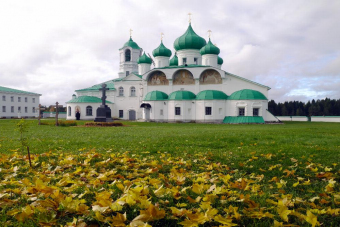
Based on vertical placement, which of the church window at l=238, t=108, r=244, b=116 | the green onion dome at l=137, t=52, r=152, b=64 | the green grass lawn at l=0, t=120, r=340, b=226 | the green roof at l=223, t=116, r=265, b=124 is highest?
the green onion dome at l=137, t=52, r=152, b=64

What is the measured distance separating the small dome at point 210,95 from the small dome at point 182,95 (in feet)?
3.44

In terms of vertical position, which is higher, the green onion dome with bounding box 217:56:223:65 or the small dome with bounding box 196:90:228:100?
the green onion dome with bounding box 217:56:223:65

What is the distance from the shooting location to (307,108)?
6881 centimetres

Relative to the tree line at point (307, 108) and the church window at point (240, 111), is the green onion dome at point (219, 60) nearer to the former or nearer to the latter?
the church window at point (240, 111)

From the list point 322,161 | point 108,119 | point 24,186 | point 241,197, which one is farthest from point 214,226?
point 108,119

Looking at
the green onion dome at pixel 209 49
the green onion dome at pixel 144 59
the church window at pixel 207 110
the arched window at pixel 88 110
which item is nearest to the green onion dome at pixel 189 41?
the green onion dome at pixel 209 49

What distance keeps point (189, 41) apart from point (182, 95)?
891 cm

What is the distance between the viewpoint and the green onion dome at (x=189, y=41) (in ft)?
128

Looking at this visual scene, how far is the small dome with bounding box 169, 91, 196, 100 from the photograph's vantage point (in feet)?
117

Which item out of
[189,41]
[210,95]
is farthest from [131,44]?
[210,95]

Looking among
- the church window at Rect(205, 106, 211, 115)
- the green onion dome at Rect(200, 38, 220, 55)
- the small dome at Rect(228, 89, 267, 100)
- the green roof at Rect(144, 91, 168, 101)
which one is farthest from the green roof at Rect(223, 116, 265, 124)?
the green onion dome at Rect(200, 38, 220, 55)

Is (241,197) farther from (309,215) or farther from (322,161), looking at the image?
(322,161)

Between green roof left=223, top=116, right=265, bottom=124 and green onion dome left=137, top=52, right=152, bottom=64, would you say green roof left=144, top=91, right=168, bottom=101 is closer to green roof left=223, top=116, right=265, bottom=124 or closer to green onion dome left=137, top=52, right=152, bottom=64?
green onion dome left=137, top=52, right=152, bottom=64

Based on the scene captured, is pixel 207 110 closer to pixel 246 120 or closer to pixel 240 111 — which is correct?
pixel 240 111
